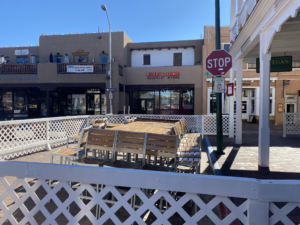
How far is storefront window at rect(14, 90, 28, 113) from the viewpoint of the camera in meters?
20.1

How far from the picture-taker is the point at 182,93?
1902 centimetres

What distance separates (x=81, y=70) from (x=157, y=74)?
6.41 m

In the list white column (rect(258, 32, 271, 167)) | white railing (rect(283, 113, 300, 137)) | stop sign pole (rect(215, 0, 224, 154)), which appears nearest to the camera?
white column (rect(258, 32, 271, 167))

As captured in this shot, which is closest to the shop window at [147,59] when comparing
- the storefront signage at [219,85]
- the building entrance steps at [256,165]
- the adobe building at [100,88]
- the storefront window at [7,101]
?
the adobe building at [100,88]

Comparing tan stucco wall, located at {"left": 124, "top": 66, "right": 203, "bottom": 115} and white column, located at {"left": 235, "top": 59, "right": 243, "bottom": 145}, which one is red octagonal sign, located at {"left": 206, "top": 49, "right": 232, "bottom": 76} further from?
tan stucco wall, located at {"left": 124, "top": 66, "right": 203, "bottom": 115}

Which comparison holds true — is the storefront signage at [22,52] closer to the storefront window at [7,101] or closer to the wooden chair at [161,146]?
the storefront window at [7,101]

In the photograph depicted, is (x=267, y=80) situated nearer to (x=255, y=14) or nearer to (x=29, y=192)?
(x=255, y=14)

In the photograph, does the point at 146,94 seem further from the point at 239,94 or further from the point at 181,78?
the point at 239,94

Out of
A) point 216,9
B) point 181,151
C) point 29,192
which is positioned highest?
point 216,9

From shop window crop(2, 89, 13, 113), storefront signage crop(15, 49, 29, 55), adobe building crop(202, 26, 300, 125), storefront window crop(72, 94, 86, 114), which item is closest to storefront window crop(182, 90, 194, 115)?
adobe building crop(202, 26, 300, 125)

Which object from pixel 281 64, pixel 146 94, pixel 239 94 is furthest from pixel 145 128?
pixel 146 94

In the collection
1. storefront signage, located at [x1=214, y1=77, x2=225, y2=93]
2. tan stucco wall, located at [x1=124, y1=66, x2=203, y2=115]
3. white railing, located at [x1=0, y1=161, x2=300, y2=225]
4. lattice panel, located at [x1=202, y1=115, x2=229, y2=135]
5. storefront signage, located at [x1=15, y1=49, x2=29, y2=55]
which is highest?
storefront signage, located at [x1=15, y1=49, x2=29, y2=55]

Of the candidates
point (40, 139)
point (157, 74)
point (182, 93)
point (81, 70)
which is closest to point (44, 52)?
point (81, 70)

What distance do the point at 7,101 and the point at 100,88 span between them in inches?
373
